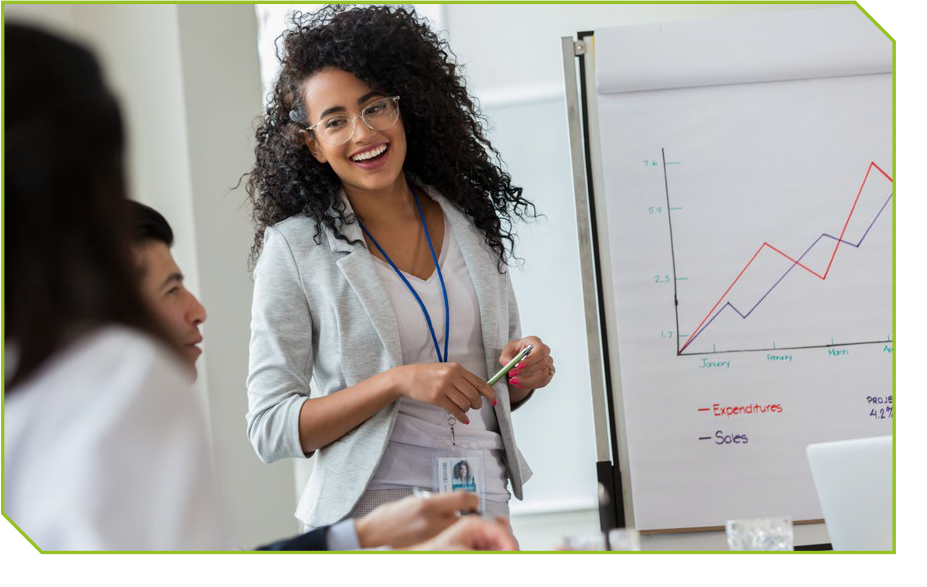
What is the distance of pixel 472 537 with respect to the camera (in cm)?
115

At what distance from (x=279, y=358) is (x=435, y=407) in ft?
1.01

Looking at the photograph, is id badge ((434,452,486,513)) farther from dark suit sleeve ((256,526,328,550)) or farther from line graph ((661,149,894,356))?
line graph ((661,149,894,356))

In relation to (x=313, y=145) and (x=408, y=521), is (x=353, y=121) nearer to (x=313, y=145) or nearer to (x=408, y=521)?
(x=313, y=145)

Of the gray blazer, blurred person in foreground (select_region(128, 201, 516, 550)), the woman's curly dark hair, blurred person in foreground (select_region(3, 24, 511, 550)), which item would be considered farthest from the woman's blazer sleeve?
blurred person in foreground (select_region(3, 24, 511, 550))

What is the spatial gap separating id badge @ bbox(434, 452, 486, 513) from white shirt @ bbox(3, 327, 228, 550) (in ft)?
2.97

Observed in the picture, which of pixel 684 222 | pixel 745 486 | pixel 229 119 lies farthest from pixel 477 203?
pixel 229 119

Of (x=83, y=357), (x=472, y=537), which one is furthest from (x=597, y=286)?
(x=83, y=357)

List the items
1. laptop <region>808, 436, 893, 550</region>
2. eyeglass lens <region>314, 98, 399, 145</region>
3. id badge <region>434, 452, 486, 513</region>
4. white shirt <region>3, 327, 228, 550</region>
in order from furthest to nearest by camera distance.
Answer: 1. eyeglass lens <region>314, 98, 399, 145</region>
2. id badge <region>434, 452, 486, 513</region>
3. laptop <region>808, 436, 893, 550</region>
4. white shirt <region>3, 327, 228, 550</region>

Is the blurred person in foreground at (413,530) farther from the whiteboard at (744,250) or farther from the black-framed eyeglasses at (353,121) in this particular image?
the whiteboard at (744,250)

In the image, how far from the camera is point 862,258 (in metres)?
2.14

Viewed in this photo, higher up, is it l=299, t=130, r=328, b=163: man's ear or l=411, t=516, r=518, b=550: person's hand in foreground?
l=299, t=130, r=328, b=163: man's ear

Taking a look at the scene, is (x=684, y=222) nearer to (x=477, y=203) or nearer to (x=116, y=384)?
(x=477, y=203)

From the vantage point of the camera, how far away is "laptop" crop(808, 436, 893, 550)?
5.04ft

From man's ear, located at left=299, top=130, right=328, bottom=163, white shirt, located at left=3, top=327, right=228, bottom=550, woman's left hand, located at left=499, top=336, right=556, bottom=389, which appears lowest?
woman's left hand, located at left=499, top=336, right=556, bottom=389
